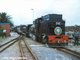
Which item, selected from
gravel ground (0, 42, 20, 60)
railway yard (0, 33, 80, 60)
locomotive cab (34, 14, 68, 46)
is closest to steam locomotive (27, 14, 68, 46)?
locomotive cab (34, 14, 68, 46)

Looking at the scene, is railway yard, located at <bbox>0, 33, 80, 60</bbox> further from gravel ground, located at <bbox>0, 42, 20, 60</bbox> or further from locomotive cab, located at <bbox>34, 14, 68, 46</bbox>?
locomotive cab, located at <bbox>34, 14, 68, 46</bbox>

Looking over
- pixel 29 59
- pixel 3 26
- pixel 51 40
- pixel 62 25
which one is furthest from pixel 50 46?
pixel 3 26

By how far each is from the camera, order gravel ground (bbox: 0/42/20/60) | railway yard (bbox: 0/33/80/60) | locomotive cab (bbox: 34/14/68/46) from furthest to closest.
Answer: locomotive cab (bbox: 34/14/68/46) → railway yard (bbox: 0/33/80/60) → gravel ground (bbox: 0/42/20/60)

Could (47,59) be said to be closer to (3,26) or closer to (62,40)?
(62,40)

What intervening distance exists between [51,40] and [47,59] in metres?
13.8

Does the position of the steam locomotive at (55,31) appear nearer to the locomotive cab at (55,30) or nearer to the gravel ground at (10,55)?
the locomotive cab at (55,30)

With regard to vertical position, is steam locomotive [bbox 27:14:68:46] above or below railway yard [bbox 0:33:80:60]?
above

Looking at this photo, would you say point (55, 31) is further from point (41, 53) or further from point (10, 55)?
point (10, 55)

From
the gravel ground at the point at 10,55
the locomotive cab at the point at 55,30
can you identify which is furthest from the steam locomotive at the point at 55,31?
the gravel ground at the point at 10,55

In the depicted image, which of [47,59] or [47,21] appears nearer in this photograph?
[47,59]

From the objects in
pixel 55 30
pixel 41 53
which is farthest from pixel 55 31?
pixel 41 53

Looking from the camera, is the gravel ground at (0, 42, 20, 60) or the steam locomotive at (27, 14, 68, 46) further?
the steam locomotive at (27, 14, 68, 46)

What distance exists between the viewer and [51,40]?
102 feet

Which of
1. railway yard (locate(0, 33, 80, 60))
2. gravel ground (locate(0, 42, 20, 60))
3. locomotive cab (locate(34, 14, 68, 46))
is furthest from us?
locomotive cab (locate(34, 14, 68, 46))
